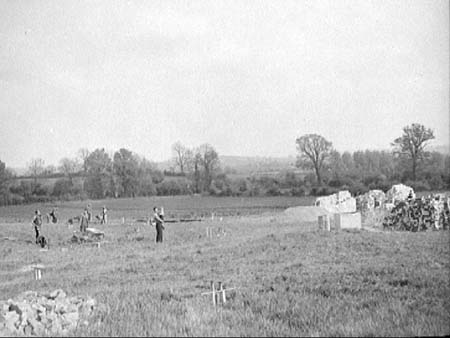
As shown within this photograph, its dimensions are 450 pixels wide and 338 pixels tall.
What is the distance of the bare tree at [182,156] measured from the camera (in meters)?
9.52

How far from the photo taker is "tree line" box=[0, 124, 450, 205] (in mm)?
8773

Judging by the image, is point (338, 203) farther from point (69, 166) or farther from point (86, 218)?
point (69, 166)

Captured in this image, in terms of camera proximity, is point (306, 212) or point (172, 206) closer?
point (172, 206)

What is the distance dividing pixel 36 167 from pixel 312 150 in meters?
4.69

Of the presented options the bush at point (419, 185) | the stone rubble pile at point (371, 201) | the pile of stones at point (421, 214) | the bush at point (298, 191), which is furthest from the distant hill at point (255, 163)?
the pile of stones at point (421, 214)

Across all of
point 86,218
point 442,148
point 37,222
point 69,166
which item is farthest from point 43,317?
point 86,218

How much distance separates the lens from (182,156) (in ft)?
31.5

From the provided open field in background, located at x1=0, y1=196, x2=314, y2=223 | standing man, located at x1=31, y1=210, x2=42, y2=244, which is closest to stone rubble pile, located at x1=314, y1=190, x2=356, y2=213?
open field in background, located at x1=0, y1=196, x2=314, y2=223

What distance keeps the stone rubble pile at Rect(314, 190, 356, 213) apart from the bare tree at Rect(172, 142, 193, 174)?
11.9ft

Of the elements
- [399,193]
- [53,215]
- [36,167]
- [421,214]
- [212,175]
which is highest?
[36,167]

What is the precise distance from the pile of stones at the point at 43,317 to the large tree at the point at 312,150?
523cm

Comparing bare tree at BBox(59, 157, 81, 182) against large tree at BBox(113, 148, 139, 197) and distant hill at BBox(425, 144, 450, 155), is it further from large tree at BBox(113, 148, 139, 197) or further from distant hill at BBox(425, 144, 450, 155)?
distant hill at BBox(425, 144, 450, 155)

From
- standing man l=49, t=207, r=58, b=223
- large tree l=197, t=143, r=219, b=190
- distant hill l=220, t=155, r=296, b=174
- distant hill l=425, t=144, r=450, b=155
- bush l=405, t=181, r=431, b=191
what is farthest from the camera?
standing man l=49, t=207, r=58, b=223

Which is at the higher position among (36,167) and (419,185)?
(36,167)
